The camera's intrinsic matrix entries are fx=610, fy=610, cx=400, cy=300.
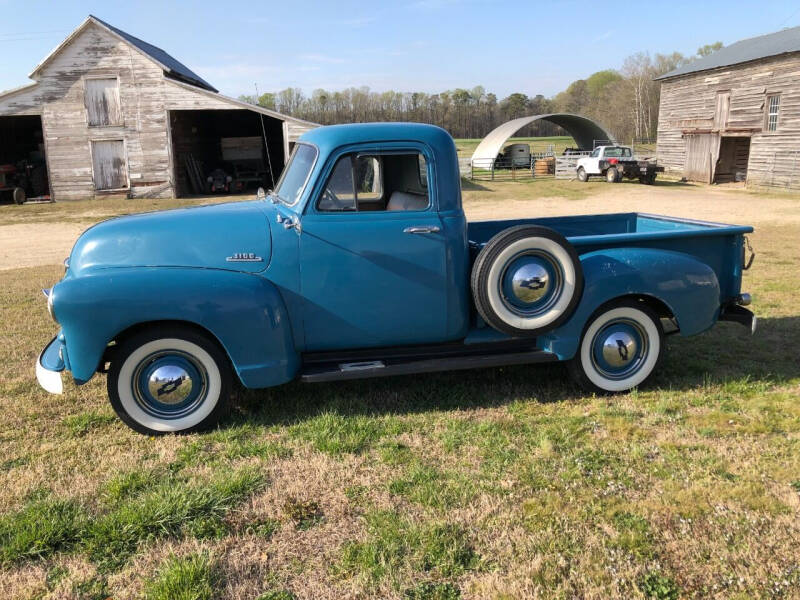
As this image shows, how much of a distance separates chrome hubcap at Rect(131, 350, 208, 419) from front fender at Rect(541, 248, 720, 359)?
255 centimetres

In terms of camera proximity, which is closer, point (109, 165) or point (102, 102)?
point (102, 102)

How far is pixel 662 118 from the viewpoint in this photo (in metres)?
34.4

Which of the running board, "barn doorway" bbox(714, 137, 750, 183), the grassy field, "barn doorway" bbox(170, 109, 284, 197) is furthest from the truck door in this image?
"barn doorway" bbox(714, 137, 750, 183)

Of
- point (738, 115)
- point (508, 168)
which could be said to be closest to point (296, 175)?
point (738, 115)

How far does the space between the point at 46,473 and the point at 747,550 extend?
153 inches

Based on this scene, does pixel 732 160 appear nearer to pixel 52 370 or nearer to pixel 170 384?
pixel 170 384

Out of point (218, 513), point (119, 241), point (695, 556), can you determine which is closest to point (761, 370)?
point (695, 556)

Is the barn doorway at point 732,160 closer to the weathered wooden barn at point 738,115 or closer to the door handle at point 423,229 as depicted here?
the weathered wooden barn at point 738,115

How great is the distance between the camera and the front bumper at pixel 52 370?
4102 mm

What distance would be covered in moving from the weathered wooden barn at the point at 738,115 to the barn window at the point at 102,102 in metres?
26.6

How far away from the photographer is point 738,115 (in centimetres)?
2803

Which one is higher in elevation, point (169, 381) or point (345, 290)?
point (345, 290)

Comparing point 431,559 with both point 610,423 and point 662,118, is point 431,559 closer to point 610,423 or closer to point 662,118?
point 610,423

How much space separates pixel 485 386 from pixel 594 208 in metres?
17.2
